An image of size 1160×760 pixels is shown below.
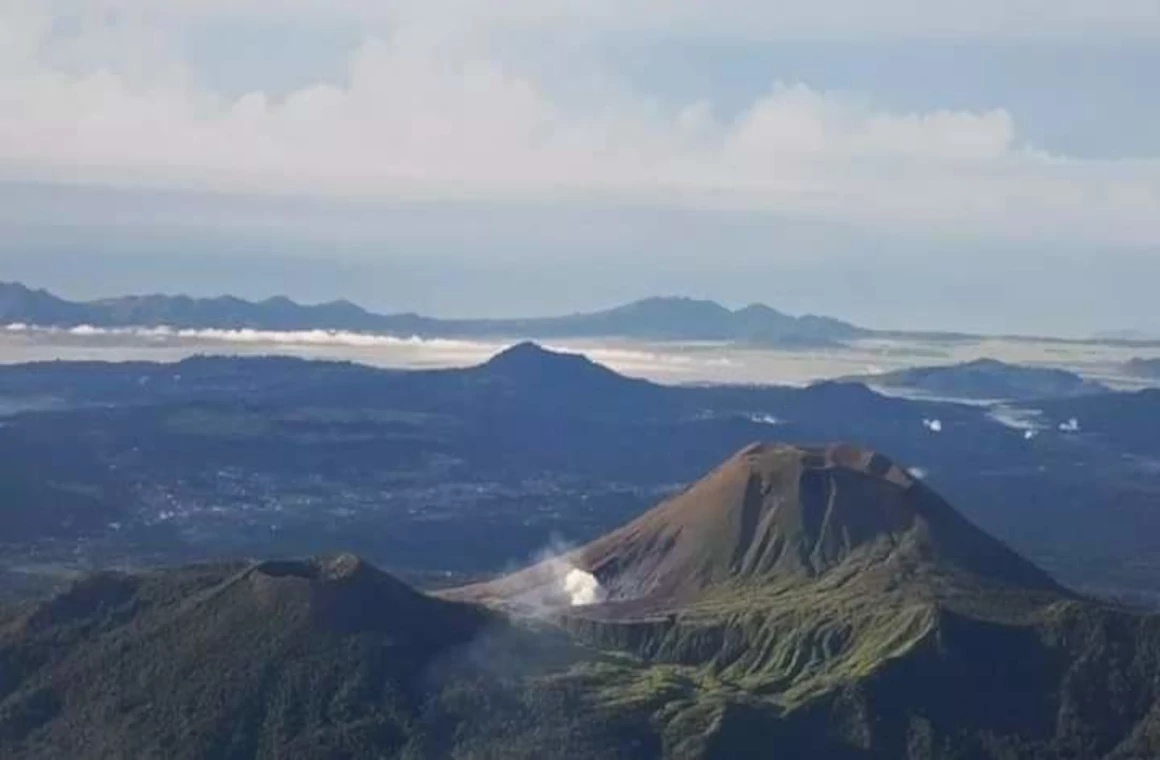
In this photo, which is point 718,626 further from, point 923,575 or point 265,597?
point 265,597

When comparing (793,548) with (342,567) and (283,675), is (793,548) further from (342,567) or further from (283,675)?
(283,675)

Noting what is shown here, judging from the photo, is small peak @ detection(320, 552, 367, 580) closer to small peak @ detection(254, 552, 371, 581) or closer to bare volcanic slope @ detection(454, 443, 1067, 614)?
A: small peak @ detection(254, 552, 371, 581)

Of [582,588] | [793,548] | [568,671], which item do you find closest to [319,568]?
[568,671]

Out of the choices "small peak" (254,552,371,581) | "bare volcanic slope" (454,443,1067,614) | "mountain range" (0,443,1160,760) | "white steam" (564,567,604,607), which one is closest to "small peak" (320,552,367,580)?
"small peak" (254,552,371,581)

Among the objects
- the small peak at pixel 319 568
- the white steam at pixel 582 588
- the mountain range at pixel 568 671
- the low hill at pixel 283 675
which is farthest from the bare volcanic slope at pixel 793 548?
the low hill at pixel 283 675

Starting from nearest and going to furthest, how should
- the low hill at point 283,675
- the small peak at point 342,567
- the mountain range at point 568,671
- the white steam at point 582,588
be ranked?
1. the low hill at point 283,675
2. the mountain range at point 568,671
3. the small peak at point 342,567
4. the white steam at point 582,588

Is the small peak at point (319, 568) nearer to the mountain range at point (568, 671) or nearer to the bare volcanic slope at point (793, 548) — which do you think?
the mountain range at point (568, 671)

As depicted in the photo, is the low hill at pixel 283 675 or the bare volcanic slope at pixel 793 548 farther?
the bare volcanic slope at pixel 793 548
